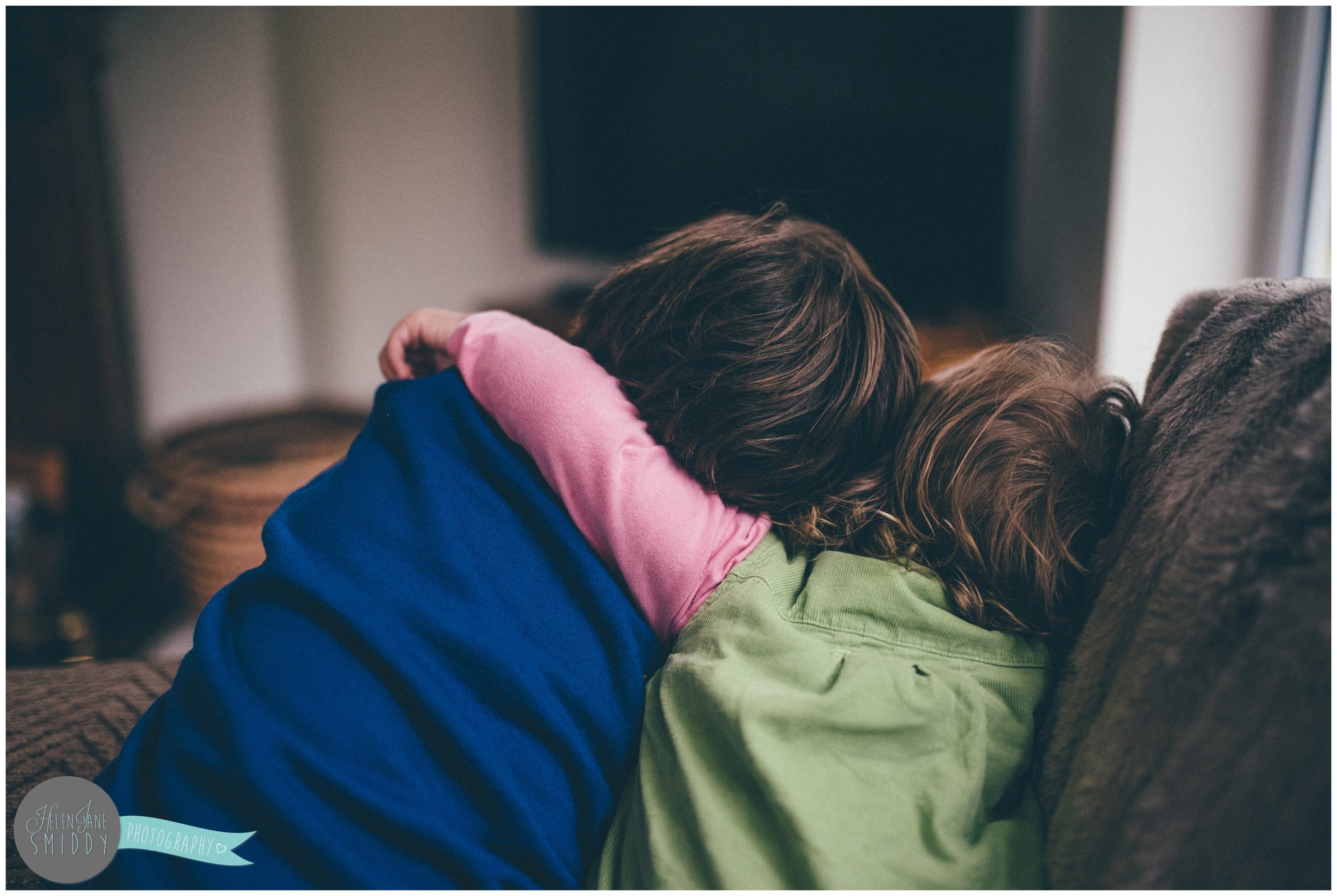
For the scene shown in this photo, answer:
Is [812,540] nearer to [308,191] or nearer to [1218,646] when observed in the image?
[1218,646]

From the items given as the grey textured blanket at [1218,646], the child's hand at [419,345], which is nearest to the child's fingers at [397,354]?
the child's hand at [419,345]

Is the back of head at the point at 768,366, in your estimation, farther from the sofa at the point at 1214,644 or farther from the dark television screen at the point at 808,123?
the dark television screen at the point at 808,123

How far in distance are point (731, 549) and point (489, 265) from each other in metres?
1.88

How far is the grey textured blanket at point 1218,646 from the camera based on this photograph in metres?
0.32

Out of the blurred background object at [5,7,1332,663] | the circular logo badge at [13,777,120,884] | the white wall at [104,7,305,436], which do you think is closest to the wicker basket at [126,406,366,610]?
the blurred background object at [5,7,1332,663]

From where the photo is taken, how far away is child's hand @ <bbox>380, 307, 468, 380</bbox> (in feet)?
2.36

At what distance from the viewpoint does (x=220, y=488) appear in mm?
1275

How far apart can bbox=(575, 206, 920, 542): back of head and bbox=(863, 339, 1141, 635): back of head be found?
0.05 m

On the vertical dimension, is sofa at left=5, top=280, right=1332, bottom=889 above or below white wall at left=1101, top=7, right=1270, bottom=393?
below

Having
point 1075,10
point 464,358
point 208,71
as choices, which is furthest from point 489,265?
point 464,358

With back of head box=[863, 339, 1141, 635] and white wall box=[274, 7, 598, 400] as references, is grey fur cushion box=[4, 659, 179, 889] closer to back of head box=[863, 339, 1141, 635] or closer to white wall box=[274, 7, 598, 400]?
back of head box=[863, 339, 1141, 635]

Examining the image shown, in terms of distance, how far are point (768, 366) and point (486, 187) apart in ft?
6.04

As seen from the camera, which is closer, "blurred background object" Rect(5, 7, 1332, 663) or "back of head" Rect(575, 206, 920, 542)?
"back of head" Rect(575, 206, 920, 542)

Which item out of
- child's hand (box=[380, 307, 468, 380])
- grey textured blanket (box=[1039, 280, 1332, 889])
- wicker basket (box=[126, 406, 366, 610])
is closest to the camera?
grey textured blanket (box=[1039, 280, 1332, 889])
